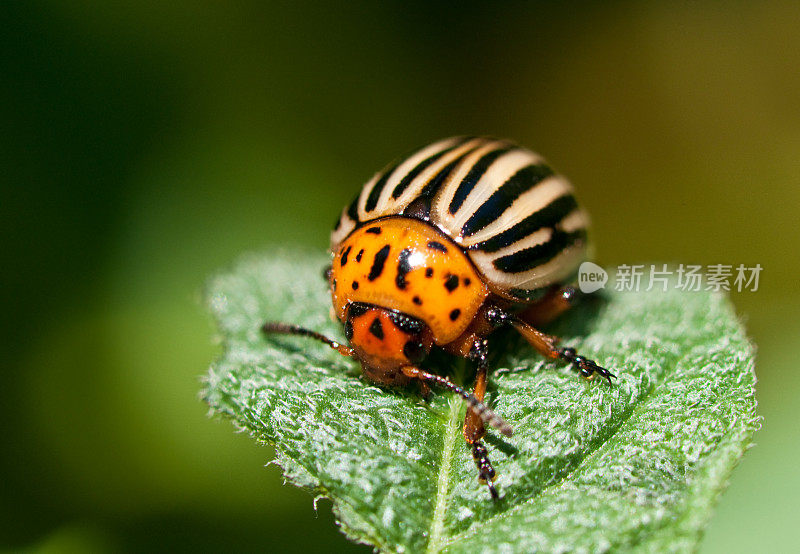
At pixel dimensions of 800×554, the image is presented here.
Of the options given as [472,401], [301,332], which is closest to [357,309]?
[301,332]

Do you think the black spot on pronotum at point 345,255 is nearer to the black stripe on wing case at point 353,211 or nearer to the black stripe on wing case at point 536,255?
the black stripe on wing case at point 353,211

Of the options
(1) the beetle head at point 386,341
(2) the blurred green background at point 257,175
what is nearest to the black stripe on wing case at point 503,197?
(1) the beetle head at point 386,341

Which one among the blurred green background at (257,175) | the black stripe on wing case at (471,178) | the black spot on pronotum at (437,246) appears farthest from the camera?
the blurred green background at (257,175)

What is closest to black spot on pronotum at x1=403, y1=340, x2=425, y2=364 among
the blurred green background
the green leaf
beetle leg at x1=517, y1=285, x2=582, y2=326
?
the green leaf

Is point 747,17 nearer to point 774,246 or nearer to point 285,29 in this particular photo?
point 774,246

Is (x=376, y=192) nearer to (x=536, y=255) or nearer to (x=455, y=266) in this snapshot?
(x=455, y=266)

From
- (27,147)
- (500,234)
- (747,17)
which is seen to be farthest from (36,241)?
(747,17)

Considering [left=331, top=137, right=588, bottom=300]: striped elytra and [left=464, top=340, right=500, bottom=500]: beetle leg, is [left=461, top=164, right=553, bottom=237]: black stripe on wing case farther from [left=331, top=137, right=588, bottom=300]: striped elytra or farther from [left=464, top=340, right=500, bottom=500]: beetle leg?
[left=464, top=340, right=500, bottom=500]: beetle leg
